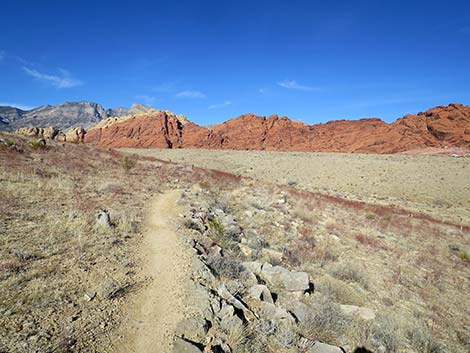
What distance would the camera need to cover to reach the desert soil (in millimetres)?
25906

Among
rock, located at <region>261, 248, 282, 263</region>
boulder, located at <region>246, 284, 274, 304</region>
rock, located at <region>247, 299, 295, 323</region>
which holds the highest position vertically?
boulder, located at <region>246, 284, 274, 304</region>

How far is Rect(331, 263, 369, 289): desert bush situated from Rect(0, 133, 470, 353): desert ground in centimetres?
4

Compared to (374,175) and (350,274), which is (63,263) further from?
(374,175)

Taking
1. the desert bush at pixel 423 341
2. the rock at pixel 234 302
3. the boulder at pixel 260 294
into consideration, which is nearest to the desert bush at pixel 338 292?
the desert bush at pixel 423 341

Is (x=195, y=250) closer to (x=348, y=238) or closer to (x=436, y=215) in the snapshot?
(x=348, y=238)

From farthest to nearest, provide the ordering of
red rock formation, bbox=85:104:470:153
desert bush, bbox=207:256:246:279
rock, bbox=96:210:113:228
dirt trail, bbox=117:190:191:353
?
red rock formation, bbox=85:104:470:153 < rock, bbox=96:210:113:228 < desert bush, bbox=207:256:246:279 < dirt trail, bbox=117:190:191:353

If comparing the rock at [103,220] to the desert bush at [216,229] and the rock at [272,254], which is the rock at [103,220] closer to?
the desert bush at [216,229]

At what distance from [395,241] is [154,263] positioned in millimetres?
11557

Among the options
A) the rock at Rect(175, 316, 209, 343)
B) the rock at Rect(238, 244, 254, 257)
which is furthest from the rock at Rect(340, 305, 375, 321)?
the rock at Rect(175, 316, 209, 343)

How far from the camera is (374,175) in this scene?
1426 inches

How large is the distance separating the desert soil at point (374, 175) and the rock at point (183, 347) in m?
22.4

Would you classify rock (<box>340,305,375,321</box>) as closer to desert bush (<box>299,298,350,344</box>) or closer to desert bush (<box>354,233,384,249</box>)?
desert bush (<box>299,298,350,344</box>)

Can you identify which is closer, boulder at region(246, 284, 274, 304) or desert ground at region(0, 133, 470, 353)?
desert ground at region(0, 133, 470, 353)

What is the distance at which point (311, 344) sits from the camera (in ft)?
16.2
